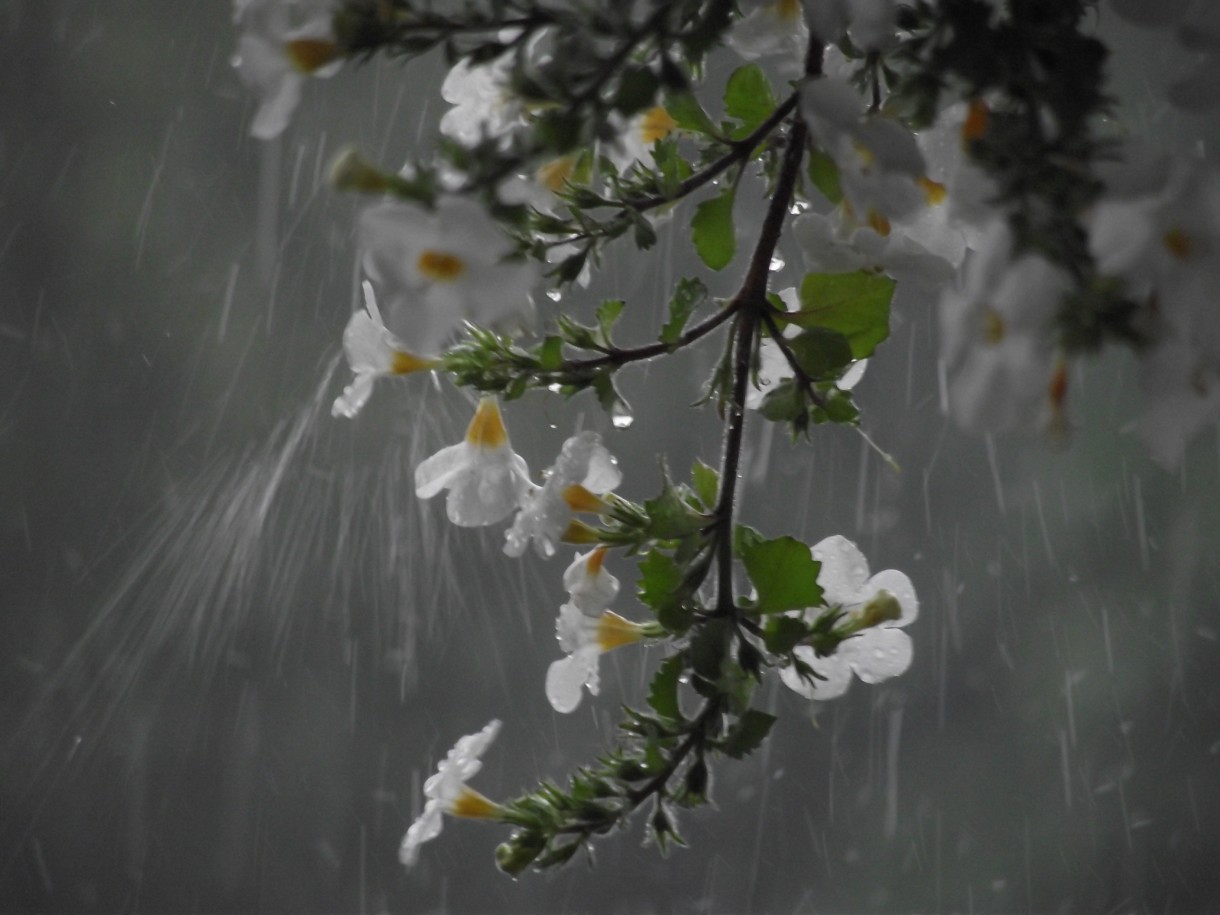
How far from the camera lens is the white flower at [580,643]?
1.23 ft

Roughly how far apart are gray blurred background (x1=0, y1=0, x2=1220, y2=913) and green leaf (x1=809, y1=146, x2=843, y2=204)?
1.36m

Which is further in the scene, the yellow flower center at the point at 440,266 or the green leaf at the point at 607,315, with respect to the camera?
the green leaf at the point at 607,315

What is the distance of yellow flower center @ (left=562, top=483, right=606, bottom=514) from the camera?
1.18 ft

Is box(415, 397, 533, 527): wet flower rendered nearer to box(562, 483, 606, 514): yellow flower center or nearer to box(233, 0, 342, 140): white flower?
box(562, 483, 606, 514): yellow flower center

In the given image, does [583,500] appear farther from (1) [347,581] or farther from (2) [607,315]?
(1) [347,581]

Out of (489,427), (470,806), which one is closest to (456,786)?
(470,806)


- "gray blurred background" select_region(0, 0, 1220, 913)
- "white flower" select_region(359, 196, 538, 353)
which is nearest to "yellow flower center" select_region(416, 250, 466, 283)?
"white flower" select_region(359, 196, 538, 353)

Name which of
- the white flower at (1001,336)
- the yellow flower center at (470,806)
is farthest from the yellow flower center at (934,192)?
the yellow flower center at (470,806)

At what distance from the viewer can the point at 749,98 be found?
355 mm

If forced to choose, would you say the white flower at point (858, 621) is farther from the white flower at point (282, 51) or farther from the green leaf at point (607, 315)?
the white flower at point (282, 51)

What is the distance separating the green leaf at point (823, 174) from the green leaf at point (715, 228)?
3 centimetres

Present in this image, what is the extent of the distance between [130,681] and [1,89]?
94 cm

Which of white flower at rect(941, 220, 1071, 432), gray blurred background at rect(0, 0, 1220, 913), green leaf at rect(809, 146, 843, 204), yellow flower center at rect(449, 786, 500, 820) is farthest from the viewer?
gray blurred background at rect(0, 0, 1220, 913)

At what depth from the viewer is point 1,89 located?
6.00ft
